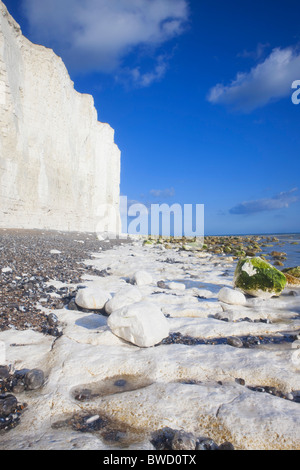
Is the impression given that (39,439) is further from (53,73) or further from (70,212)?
(53,73)

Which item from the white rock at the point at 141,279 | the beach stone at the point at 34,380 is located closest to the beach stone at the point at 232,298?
the white rock at the point at 141,279

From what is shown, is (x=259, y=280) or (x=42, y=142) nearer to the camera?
(x=259, y=280)

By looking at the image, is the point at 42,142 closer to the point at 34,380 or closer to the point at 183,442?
the point at 34,380

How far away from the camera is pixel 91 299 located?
4.18 m

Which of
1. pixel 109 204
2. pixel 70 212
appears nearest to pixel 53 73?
pixel 70 212

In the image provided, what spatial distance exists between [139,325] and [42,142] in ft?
84.4

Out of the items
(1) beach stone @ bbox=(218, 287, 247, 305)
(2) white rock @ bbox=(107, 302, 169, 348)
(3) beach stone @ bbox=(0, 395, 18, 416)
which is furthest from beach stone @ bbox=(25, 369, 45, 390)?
(1) beach stone @ bbox=(218, 287, 247, 305)

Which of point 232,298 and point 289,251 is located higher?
point 232,298

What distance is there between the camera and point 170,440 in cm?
175

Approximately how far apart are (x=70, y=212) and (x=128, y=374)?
90.5 feet

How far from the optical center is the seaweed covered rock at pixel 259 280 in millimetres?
5699

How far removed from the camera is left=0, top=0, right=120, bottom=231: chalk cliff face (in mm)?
20266

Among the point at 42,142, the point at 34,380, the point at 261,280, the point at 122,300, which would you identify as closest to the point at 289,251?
the point at 261,280

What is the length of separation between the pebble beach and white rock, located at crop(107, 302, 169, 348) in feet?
0.06
